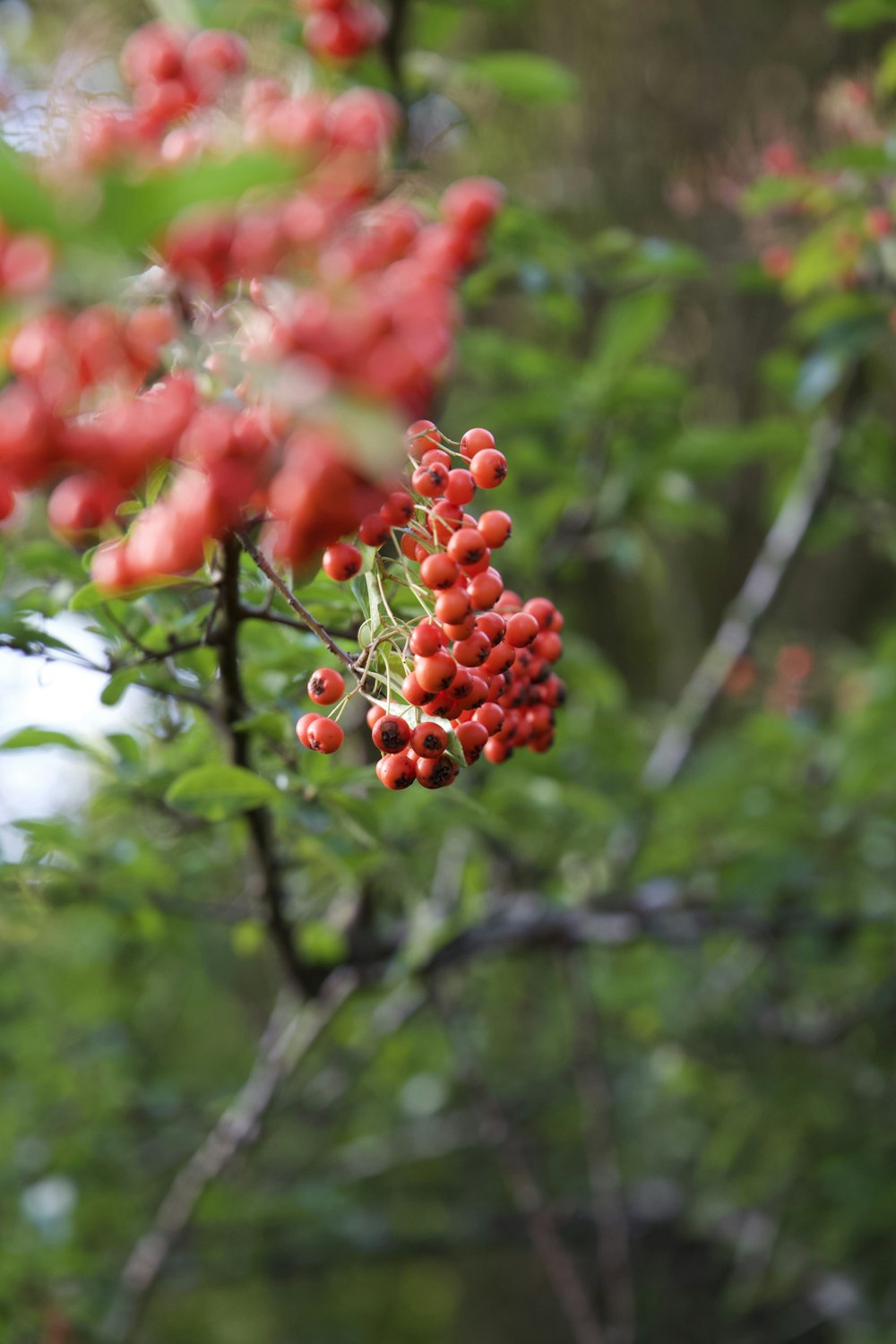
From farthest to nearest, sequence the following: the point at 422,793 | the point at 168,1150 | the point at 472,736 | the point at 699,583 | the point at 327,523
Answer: the point at 699,583 → the point at 168,1150 → the point at 422,793 → the point at 472,736 → the point at 327,523

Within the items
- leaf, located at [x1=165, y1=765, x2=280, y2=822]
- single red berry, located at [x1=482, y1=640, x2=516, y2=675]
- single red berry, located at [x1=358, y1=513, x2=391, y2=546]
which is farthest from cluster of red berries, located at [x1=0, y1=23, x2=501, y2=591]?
leaf, located at [x1=165, y1=765, x2=280, y2=822]

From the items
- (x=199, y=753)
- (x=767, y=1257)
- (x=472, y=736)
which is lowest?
(x=767, y=1257)

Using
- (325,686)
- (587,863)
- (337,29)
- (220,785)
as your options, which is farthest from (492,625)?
(587,863)

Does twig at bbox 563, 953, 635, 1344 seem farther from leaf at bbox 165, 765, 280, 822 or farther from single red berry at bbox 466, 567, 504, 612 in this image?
single red berry at bbox 466, 567, 504, 612

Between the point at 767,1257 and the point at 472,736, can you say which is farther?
the point at 767,1257

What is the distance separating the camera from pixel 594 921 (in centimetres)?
192

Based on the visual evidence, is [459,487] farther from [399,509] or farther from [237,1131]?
[237,1131]

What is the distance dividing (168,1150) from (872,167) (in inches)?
106

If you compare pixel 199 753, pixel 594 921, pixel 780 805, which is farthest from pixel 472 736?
pixel 780 805

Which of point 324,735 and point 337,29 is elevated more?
point 337,29

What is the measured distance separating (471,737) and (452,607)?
127mm

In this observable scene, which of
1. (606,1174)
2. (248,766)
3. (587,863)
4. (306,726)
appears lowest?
(606,1174)

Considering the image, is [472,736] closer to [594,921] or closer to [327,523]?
[327,523]

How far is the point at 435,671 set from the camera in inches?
25.6
